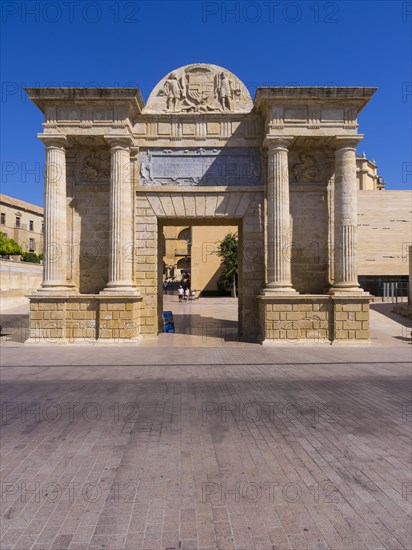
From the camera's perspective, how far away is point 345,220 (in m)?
13.4

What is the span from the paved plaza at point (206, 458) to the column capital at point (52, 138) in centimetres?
815

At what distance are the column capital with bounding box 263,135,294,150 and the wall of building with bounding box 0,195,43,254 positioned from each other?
4429cm

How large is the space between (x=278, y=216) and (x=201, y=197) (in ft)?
9.66

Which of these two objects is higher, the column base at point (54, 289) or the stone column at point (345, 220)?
the stone column at point (345, 220)

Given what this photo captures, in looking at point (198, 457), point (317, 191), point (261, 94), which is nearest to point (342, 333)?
point (317, 191)

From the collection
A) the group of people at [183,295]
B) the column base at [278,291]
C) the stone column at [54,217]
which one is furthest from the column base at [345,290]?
the group of people at [183,295]

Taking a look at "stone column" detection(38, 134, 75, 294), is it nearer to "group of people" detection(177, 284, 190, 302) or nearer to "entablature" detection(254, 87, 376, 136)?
"entablature" detection(254, 87, 376, 136)

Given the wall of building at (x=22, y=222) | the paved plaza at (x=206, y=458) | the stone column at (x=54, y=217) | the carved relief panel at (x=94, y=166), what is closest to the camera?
the paved plaza at (x=206, y=458)

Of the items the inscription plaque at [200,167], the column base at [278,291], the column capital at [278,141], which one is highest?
the column capital at [278,141]

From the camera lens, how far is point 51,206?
13.2 meters

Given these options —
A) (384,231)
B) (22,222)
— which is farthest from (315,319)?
(22,222)

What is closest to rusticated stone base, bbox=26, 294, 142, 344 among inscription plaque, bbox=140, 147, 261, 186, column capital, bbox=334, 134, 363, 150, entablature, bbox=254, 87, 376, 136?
inscription plaque, bbox=140, 147, 261, 186

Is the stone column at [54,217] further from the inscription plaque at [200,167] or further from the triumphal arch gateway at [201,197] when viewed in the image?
the inscription plaque at [200,167]

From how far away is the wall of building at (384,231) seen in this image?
30891 mm
